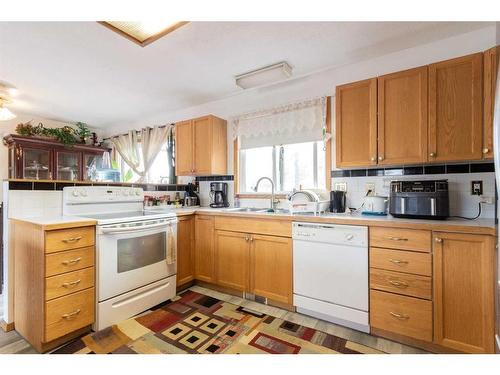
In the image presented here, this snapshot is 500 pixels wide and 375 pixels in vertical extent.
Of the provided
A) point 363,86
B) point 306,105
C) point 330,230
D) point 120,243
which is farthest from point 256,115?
point 120,243

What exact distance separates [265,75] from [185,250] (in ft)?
6.67

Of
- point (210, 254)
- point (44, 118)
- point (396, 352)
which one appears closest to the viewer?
point (396, 352)

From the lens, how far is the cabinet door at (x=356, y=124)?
202 centimetres

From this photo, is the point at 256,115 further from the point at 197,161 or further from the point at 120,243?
the point at 120,243

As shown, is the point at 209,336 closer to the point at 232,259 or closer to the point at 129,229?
the point at 232,259

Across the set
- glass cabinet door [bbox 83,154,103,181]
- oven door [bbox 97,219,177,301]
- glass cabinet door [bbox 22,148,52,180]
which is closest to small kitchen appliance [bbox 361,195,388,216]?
oven door [bbox 97,219,177,301]

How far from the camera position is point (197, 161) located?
10.3ft

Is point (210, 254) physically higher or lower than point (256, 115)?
lower

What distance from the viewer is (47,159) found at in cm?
399

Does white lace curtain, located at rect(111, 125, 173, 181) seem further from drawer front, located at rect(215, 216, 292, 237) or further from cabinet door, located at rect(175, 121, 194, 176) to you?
drawer front, located at rect(215, 216, 292, 237)

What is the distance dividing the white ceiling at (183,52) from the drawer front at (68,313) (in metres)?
2.00

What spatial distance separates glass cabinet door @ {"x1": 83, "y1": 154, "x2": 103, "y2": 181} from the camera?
4.41 m

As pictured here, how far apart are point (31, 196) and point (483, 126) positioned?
3371 mm

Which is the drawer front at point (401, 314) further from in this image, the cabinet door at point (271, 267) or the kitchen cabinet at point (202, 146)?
the kitchen cabinet at point (202, 146)
